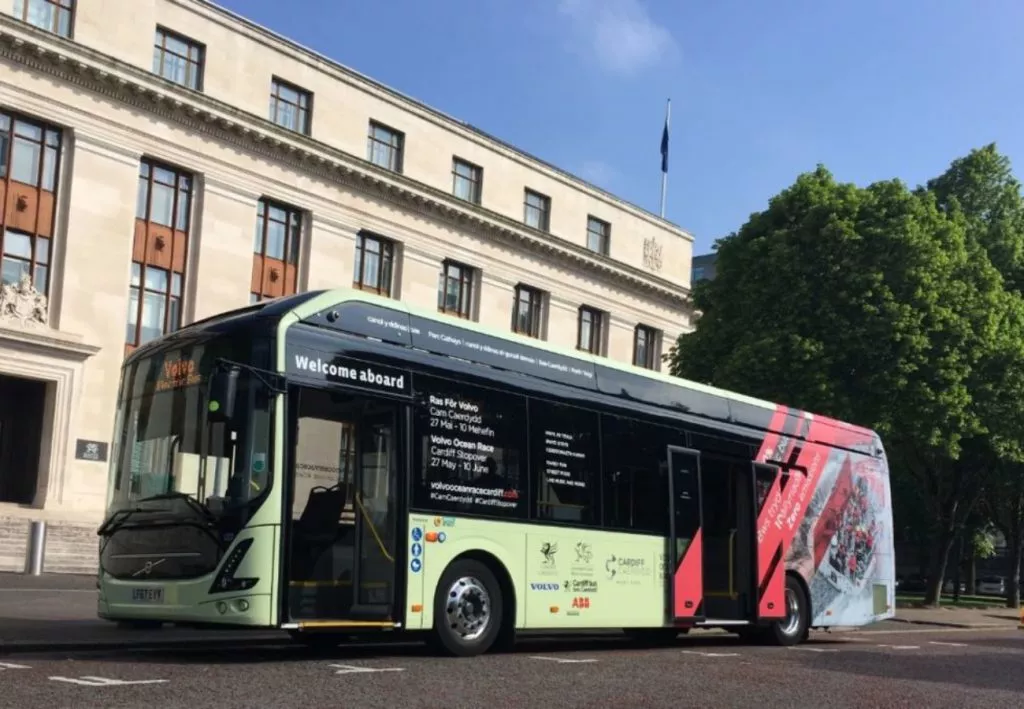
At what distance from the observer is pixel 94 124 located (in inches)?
1256

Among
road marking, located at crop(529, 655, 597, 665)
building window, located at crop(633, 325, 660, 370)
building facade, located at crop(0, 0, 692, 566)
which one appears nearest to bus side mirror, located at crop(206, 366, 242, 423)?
road marking, located at crop(529, 655, 597, 665)

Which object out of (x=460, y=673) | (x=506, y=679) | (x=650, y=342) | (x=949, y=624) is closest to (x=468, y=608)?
(x=460, y=673)

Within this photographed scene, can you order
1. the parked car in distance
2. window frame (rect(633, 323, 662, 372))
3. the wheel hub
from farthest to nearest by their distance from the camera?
the parked car in distance < window frame (rect(633, 323, 662, 372)) < the wheel hub

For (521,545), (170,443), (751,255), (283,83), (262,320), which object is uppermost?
(283,83)

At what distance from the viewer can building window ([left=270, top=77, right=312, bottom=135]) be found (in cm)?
3712

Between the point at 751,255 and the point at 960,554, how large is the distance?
2761cm

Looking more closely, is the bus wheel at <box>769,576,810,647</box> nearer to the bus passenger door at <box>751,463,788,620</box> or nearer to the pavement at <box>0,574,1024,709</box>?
the bus passenger door at <box>751,463,788,620</box>

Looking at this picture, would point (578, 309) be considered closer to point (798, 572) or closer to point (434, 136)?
point (434, 136)

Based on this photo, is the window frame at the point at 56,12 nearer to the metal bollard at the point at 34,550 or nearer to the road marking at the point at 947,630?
the metal bollard at the point at 34,550

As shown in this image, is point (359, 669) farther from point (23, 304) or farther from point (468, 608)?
point (23, 304)

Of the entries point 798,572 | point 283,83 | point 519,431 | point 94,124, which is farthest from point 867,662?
point 283,83

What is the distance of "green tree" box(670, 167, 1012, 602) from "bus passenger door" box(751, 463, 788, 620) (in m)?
13.6

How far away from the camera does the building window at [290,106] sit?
37125mm

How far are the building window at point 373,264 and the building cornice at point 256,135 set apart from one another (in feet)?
4.97
